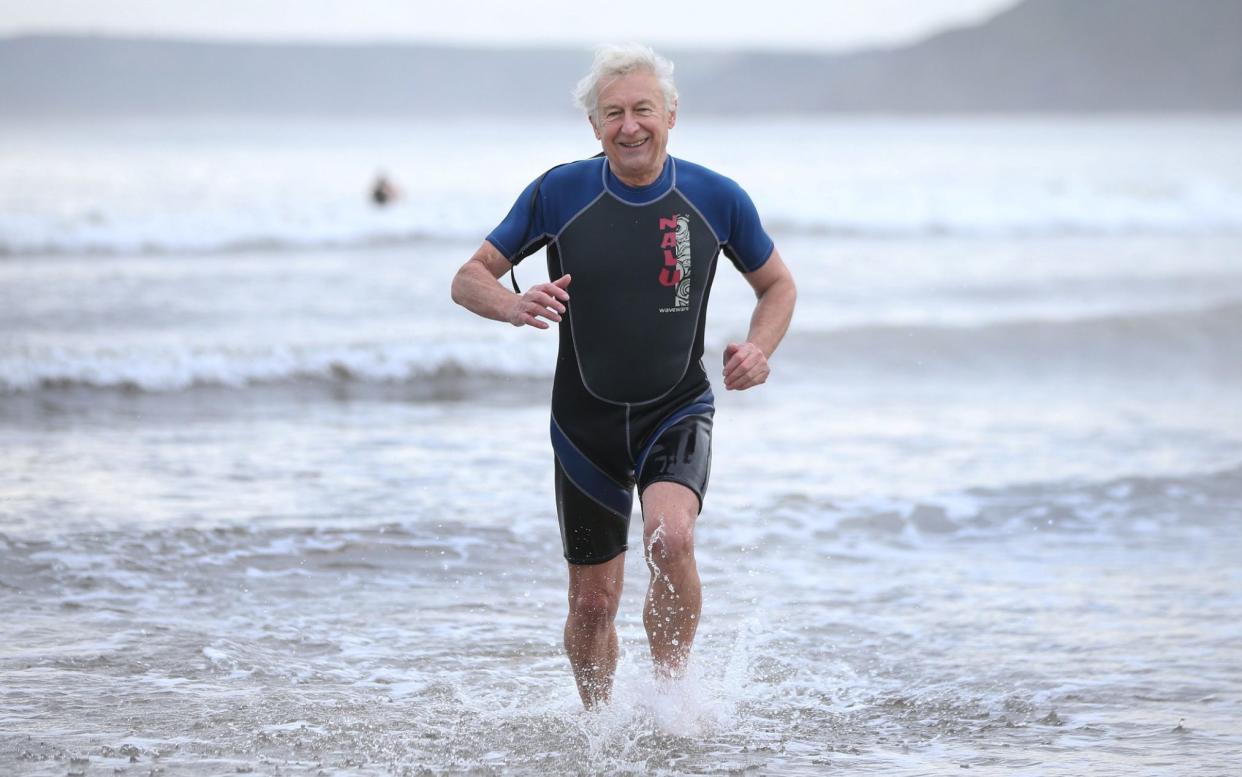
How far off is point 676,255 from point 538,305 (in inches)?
20.6

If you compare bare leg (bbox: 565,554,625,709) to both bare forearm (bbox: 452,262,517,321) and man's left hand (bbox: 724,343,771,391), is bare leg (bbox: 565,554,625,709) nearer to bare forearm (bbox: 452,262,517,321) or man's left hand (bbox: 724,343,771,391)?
man's left hand (bbox: 724,343,771,391)

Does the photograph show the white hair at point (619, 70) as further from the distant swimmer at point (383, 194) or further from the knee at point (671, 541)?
the distant swimmer at point (383, 194)

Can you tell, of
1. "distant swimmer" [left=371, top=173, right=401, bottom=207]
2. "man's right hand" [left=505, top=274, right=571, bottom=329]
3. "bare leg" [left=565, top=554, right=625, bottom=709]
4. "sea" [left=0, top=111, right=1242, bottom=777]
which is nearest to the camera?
"man's right hand" [left=505, top=274, right=571, bottom=329]

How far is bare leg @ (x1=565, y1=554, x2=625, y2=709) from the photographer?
4.46 m

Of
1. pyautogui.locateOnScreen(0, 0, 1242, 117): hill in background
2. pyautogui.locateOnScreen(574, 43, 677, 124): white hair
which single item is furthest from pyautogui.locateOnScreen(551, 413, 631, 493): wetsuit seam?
pyautogui.locateOnScreen(0, 0, 1242, 117): hill in background

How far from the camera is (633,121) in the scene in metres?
4.11

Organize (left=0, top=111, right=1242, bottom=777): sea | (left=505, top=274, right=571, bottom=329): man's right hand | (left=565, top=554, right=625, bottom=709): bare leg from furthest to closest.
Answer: (left=0, top=111, right=1242, bottom=777): sea, (left=565, top=554, right=625, bottom=709): bare leg, (left=505, top=274, right=571, bottom=329): man's right hand

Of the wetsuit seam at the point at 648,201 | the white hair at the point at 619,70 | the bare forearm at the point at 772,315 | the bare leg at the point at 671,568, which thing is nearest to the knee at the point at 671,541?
the bare leg at the point at 671,568

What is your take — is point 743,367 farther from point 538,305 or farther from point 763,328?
point 538,305

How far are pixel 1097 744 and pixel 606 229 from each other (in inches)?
90.9

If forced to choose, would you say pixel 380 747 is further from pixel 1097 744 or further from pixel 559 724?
pixel 1097 744

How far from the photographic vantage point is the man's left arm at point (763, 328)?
13.4ft

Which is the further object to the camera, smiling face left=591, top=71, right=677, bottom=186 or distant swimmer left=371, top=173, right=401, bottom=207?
distant swimmer left=371, top=173, right=401, bottom=207

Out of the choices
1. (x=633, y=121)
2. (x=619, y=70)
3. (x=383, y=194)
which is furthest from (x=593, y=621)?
(x=383, y=194)
